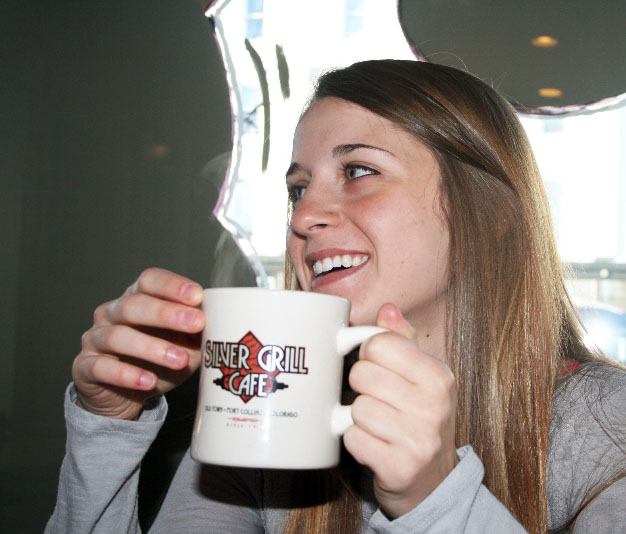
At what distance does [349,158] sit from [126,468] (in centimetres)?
65

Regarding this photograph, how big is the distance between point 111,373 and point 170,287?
16 centimetres

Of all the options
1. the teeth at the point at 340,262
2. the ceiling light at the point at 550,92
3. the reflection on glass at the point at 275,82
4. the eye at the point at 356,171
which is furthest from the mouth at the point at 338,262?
the ceiling light at the point at 550,92

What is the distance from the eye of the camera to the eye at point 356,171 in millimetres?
1008

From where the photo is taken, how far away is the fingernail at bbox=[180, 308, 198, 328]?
2.15 ft

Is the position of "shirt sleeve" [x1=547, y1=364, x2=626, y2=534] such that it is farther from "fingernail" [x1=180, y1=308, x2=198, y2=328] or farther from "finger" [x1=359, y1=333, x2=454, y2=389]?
"fingernail" [x1=180, y1=308, x2=198, y2=328]

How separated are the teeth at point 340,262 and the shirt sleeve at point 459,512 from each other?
0.45 metres

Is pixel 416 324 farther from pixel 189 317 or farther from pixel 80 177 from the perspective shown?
pixel 80 177

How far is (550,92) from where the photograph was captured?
157 cm

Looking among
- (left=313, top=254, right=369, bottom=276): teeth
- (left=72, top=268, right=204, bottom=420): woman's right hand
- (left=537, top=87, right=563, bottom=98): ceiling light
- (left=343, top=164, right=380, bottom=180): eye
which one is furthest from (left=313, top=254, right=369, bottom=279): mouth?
(left=537, top=87, right=563, bottom=98): ceiling light

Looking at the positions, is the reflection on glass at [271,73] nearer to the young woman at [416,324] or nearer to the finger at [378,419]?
the young woman at [416,324]

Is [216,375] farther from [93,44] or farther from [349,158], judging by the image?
[93,44]

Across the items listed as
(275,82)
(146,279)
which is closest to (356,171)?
(146,279)

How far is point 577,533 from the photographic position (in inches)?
29.7

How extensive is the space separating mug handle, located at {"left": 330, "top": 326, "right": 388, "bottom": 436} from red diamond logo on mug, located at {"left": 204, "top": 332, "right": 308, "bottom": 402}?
0.19ft
